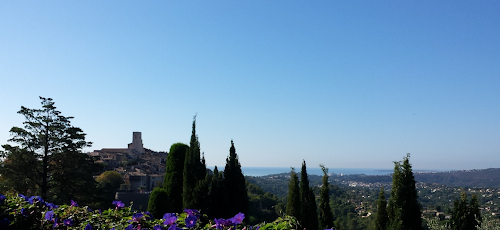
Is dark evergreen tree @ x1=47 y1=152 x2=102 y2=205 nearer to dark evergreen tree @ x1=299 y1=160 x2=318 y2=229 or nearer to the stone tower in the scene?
dark evergreen tree @ x1=299 y1=160 x2=318 y2=229

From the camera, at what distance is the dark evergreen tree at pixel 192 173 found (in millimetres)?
12742

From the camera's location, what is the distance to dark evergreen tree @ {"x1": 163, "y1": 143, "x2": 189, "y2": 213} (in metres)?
13.7

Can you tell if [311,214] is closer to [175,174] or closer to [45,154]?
[175,174]

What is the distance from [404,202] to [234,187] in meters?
6.33

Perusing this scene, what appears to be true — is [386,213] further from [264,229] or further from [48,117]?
[48,117]

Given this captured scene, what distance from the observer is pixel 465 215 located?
30.3ft

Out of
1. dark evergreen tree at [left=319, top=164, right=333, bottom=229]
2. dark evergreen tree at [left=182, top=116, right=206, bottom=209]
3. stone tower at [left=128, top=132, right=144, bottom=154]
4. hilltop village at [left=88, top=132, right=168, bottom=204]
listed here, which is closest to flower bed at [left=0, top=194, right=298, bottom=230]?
dark evergreen tree at [left=319, top=164, right=333, bottom=229]

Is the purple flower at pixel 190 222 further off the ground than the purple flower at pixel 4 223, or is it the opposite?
the purple flower at pixel 190 222

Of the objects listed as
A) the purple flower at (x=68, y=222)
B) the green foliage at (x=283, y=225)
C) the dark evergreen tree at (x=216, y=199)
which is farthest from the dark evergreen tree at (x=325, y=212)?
the purple flower at (x=68, y=222)

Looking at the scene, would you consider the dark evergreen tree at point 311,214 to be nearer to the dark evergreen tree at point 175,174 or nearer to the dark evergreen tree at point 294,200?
the dark evergreen tree at point 294,200

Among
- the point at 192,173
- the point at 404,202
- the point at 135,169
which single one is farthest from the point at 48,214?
the point at 135,169

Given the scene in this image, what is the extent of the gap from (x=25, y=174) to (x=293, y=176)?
14.8 metres

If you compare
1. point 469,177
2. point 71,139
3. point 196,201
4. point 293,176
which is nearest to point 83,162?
point 71,139

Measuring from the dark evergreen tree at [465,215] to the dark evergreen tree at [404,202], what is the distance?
4.43ft
